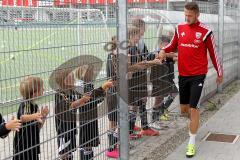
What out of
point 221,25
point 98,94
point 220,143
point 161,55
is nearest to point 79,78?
point 98,94

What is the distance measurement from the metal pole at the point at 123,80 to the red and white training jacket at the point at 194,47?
1319 mm

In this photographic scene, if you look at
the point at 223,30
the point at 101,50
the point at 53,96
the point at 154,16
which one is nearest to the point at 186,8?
the point at 154,16

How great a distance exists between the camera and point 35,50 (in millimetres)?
3383

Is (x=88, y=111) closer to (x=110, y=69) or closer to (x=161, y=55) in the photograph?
(x=110, y=69)

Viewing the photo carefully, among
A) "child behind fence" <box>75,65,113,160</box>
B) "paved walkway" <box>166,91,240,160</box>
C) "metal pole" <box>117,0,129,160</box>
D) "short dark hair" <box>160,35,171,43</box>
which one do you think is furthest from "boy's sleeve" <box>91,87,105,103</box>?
"short dark hair" <box>160,35,171,43</box>

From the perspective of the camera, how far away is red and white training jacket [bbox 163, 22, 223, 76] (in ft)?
18.7

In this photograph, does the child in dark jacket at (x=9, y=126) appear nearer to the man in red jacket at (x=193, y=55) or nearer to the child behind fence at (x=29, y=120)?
the child behind fence at (x=29, y=120)

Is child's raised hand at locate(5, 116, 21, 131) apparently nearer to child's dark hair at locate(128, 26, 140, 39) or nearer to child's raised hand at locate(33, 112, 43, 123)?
child's raised hand at locate(33, 112, 43, 123)

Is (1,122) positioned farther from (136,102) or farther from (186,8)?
(186,8)

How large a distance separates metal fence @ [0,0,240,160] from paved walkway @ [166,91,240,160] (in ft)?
2.19

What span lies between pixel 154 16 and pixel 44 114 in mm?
2784

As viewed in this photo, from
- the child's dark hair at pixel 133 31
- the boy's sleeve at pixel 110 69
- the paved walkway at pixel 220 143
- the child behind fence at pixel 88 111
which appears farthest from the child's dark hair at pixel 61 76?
the paved walkway at pixel 220 143

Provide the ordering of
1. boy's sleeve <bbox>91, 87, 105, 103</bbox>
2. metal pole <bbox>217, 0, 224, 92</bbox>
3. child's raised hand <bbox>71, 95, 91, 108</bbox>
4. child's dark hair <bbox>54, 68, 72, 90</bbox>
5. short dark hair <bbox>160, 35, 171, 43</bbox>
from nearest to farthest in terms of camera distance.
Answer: child's dark hair <bbox>54, 68, 72, 90</bbox>
child's raised hand <bbox>71, 95, 91, 108</bbox>
boy's sleeve <bbox>91, 87, 105, 103</bbox>
short dark hair <bbox>160, 35, 171, 43</bbox>
metal pole <bbox>217, 0, 224, 92</bbox>

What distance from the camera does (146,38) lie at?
222 inches
